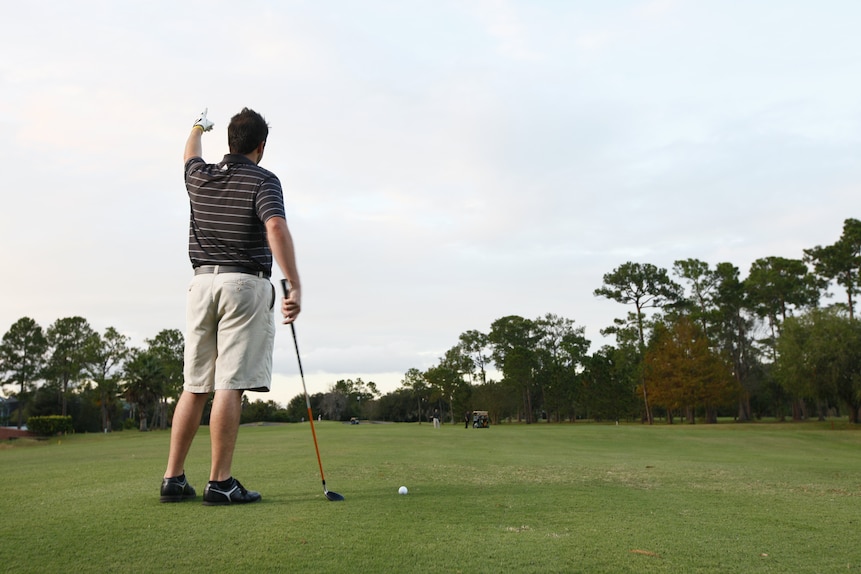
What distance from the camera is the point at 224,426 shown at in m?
3.85

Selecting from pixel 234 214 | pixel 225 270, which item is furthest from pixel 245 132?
pixel 225 270

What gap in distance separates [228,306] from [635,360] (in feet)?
196

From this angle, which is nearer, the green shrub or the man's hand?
the man's hand

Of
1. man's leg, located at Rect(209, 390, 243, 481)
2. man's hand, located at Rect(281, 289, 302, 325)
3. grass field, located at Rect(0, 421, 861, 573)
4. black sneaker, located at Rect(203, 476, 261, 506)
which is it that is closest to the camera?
grass field, located at Rect(0, 421, 861, 573)

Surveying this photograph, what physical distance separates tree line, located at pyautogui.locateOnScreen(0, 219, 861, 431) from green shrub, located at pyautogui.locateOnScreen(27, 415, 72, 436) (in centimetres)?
993

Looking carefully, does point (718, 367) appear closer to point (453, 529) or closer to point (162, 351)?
point (453, 529)

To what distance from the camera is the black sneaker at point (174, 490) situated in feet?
12.6

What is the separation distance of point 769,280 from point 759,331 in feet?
24.5

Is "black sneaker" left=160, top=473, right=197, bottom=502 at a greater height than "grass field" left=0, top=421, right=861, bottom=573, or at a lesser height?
greater

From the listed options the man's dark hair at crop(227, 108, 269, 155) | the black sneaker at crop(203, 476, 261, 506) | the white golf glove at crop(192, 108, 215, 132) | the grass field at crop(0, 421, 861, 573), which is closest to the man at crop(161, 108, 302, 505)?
the black sneaker at crop(203, 476, 261, 506)

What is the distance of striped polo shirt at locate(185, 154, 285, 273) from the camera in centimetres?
406

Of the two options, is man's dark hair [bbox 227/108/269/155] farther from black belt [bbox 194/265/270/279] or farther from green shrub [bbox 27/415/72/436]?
green shrub [bbox 27/415/72/436]

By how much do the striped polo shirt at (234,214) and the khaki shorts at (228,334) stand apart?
0.14m

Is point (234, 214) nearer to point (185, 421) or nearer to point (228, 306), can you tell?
point (228, 306)
